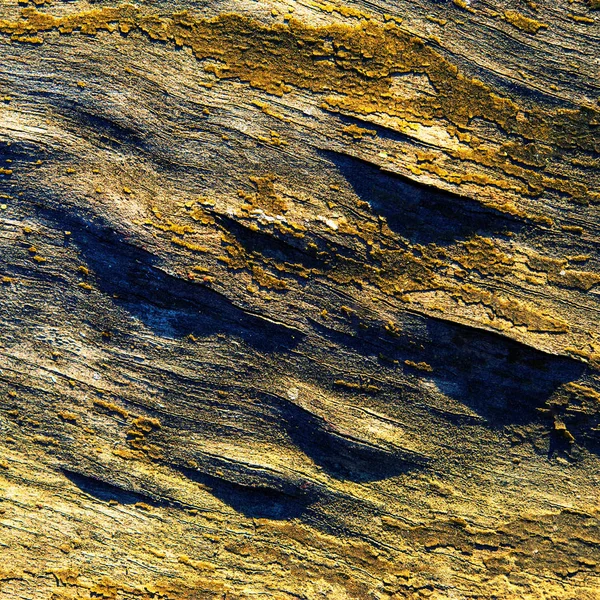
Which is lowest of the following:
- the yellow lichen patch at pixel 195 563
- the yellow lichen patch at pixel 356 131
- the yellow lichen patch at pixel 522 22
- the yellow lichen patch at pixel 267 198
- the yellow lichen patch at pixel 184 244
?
the yellow lichen patch at pixel 195 563

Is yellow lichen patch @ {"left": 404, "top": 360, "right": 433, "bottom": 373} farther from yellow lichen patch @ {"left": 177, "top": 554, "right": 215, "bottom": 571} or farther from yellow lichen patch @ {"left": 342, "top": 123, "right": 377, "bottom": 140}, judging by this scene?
yellow lichen patch @ {"left": 177, "top": 554, "right": 215, "bottom": 571}

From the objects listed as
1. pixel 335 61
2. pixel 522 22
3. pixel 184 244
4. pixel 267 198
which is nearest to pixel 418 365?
pixel 267 198

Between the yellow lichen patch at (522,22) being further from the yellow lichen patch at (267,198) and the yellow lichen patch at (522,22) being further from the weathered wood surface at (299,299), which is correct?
the yellow lichen patch at (267,198)

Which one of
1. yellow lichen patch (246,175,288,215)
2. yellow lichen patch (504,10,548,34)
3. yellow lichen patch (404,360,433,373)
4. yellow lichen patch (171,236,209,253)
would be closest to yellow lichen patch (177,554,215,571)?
yellow lichen patch (404,360,433,373)

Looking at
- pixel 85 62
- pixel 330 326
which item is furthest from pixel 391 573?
pixel 85 62

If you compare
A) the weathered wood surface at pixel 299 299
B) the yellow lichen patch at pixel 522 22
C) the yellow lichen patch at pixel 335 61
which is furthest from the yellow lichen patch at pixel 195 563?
the yellow lichen patch at pixel 522 22

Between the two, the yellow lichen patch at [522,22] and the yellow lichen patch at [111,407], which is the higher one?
the yellow lichen patch at [522,22]

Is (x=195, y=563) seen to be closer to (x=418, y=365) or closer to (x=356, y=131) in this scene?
(x=418, y=365)
